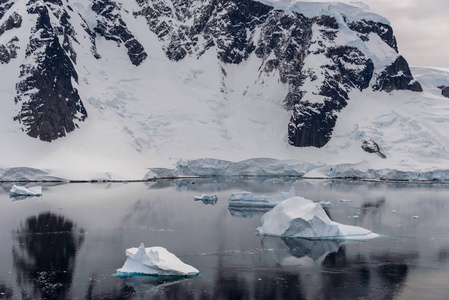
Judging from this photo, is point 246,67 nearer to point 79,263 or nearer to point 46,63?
point 46,63

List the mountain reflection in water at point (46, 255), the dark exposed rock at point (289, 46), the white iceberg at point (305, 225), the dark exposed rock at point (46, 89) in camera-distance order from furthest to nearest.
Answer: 1. the dark exposed rock at point (289, 46)
2. the dark exposed rock at point (46, 89)
3. the white iceberg at point (305, 225)
4. the mountain reflection in water at point (46, 255)

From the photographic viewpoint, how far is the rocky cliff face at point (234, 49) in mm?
124688

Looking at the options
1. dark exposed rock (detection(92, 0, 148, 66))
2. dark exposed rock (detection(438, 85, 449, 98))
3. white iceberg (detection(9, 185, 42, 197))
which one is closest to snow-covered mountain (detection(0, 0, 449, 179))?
dark exposed rock (detection(92, 0, 148, 66))

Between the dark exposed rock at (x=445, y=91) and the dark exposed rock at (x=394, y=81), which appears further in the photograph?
the dark exposed rock at (x=445, y=91)

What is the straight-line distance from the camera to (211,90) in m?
162

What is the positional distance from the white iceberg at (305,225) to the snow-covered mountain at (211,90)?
63.4 metres

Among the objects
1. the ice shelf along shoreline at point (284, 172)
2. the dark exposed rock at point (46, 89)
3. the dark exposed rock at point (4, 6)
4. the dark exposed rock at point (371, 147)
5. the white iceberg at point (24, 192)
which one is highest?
the dark exposed rock at point (4, 6)

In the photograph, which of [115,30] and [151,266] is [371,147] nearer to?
[115,30]

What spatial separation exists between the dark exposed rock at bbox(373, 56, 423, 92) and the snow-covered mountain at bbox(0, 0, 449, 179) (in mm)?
290

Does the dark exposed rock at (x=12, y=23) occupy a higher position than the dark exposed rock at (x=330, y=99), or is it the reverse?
the dark exposed rock at (x=12, y=23)

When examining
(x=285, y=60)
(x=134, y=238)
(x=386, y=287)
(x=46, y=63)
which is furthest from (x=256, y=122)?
(x=386, y=287)

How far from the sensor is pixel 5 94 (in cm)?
11988

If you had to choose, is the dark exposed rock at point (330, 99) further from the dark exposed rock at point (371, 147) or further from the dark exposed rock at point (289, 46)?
the dark exposed rock at point (371, 147)

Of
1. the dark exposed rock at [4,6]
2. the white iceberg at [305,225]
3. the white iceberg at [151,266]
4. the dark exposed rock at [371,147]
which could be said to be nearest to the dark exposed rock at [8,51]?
the dark exposed rock at [4,6]
